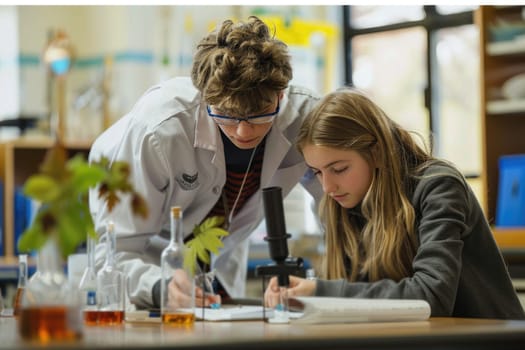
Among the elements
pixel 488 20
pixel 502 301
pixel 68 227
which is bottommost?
pixel 502 301

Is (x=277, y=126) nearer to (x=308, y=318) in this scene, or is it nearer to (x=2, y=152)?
(x=308, y=318)

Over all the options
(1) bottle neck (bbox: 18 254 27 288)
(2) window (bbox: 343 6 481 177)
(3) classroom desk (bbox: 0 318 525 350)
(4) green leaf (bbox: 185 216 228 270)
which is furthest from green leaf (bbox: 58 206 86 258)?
(2) window (bbox: 343 6 481 177)

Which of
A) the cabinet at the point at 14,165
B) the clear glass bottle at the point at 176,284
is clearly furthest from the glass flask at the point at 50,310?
the cabinet at the point at 14,165

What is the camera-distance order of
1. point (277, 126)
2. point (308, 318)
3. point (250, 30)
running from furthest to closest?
point (277, 126), point (250, 30), point (308, 318)

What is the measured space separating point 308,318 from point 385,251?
20.7 inches

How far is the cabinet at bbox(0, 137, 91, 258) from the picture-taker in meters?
4.44

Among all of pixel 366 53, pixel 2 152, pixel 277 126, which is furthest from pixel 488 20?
pixel 2 152

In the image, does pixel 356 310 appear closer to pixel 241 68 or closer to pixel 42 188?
pixel 42 188

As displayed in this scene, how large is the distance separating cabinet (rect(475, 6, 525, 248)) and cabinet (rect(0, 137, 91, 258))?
2.13m

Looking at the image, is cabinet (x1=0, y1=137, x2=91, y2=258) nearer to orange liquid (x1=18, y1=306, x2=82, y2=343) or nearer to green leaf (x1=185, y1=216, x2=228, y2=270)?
green leaf (x1=185, y1=216, x2=228, y2=270)

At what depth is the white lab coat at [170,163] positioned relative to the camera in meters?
2.21

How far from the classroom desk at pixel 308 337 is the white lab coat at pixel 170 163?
761 millimetres

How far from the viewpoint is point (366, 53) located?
5.48 meters

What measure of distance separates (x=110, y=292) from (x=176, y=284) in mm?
135
